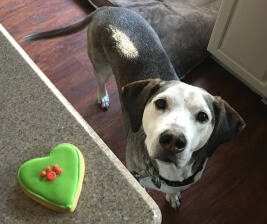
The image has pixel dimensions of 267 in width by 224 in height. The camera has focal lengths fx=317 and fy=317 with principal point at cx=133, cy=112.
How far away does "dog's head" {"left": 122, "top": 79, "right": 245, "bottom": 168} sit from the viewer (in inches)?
46.1

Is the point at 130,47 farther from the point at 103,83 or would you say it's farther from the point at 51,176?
the point at 51,176

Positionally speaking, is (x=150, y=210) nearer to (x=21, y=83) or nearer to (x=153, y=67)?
(x=21, y=83)

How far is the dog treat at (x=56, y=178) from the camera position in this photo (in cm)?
72

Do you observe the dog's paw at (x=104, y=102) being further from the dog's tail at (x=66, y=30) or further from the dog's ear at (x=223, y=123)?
the dog's ear at (x=223, y=123)

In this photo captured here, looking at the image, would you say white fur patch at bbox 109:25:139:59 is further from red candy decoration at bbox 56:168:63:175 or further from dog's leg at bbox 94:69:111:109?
red candy decoration at bbox 56:168:63:175

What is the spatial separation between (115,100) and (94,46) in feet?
2.05

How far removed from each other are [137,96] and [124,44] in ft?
1.65

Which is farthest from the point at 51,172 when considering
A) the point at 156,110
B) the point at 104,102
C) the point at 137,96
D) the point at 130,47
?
the point at 104,102

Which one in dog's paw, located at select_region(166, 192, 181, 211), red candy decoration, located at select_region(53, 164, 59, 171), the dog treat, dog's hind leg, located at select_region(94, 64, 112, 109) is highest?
red candy decoration, located at select_region(53, 164, 59, 171)

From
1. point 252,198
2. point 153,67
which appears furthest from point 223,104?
point 252,198

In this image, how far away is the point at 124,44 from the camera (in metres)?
1.88

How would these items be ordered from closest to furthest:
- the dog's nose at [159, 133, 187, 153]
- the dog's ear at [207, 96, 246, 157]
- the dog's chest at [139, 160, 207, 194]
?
the dog's nose at [159, 133, 187, 153], the dog's ear at [207, 96, 246, 157], the dog's chest at [139, 160, 207, 194]

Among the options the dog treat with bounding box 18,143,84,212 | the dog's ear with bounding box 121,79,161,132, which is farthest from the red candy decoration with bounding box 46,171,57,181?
the dog's ear with bounding box 121,79,161,132

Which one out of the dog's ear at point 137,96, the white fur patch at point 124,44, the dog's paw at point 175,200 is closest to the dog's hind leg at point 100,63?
the white fur patch at point 124,44
